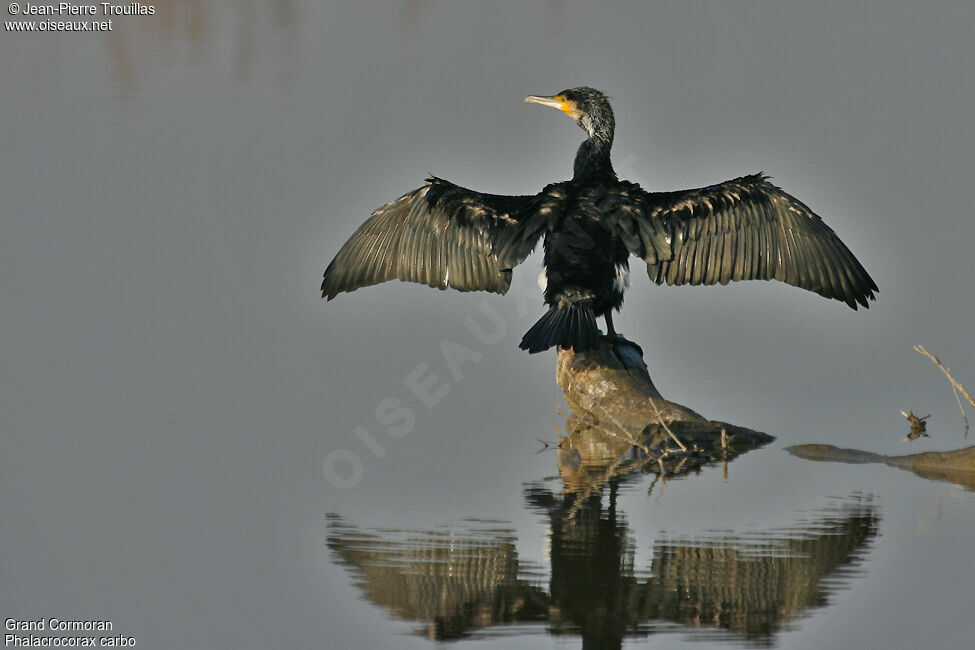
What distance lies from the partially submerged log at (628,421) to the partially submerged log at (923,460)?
453 millimetres

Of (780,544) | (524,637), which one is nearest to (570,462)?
Result: (780,544)

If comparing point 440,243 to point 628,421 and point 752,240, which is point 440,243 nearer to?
point 628,421

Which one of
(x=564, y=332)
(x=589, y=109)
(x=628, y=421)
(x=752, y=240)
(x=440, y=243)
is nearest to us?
(x=564, y=332)

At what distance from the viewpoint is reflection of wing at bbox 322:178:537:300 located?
9625 mm

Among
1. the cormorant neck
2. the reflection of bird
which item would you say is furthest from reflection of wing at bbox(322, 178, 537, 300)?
the cormorant neck

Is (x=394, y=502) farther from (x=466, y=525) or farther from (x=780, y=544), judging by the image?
(x=780, y=544)

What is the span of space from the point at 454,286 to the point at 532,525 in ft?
10.6

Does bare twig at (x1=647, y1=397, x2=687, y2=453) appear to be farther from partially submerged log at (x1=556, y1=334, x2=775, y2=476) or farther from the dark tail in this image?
the dark tail

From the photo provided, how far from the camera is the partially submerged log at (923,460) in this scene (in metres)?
7.93

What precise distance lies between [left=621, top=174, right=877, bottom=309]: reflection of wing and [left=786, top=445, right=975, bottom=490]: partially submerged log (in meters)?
1.63

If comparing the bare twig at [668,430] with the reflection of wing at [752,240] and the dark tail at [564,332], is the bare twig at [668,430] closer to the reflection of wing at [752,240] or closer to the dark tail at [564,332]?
the dark tail at [564,332]

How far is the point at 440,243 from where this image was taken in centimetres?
985

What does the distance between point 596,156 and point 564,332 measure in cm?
236

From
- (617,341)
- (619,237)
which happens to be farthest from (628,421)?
(619,237)
